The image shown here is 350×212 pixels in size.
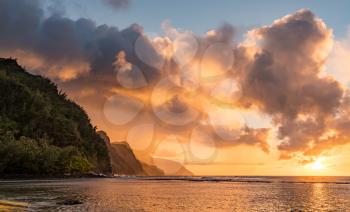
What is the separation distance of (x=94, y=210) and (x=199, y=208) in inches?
678

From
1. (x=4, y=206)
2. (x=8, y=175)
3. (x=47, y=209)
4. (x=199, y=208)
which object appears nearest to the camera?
(x=4, y=206)

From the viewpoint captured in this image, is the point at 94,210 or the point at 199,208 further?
the point at 199,208

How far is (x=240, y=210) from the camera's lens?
61156 millimetres

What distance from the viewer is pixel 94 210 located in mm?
54250

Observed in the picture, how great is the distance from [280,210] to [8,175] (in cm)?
17005

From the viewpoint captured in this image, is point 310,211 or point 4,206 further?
point 310,211

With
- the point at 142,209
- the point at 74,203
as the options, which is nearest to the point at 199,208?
the point at 142,209

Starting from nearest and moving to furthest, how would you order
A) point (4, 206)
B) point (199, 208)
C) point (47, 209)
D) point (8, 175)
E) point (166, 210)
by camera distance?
point (4, 206) → point (47, 209) → point (166, 210) → point (199, 208) → point (8, 175)

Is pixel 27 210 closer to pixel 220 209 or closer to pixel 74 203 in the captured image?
pixel 74 203

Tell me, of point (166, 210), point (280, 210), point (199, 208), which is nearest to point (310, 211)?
point (280, 210)

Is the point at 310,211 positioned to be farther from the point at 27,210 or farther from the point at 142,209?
the point at 27,210

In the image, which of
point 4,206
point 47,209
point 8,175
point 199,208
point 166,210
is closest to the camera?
point 4,206

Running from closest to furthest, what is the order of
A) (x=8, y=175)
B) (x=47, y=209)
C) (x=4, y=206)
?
(x=4, y=206) < (x=47, y=209) < (x=8, y=175)

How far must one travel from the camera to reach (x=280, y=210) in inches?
2382
